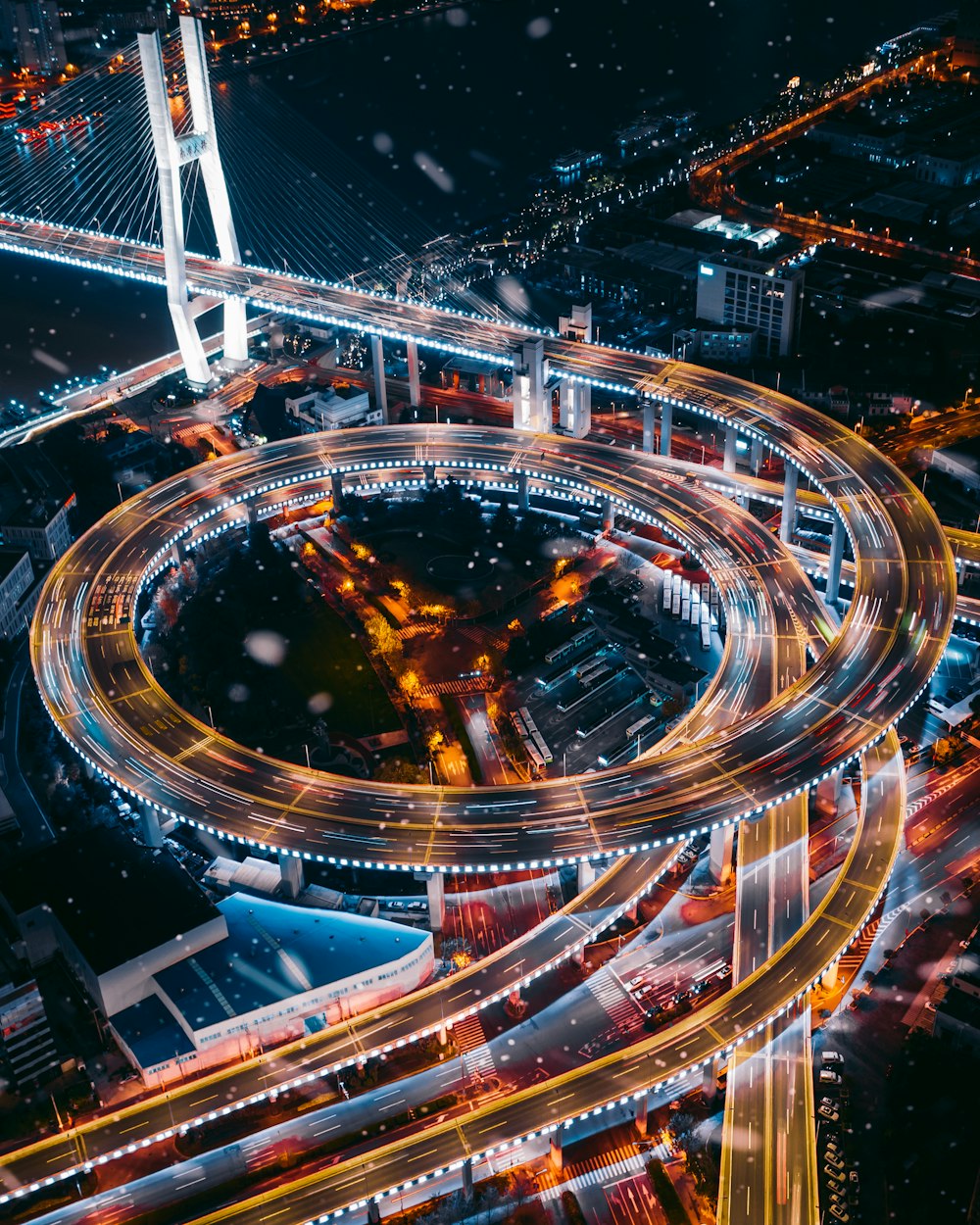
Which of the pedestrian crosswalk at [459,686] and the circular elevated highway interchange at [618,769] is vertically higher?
the circular elevated highway interchange at [618,769]

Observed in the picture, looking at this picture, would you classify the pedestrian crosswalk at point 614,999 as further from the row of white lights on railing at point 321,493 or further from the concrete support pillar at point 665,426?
the concrete support pillar at point 665,426

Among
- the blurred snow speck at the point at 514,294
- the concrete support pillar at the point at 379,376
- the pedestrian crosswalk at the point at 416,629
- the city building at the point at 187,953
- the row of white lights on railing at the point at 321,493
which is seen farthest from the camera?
the blurred snow speck at the point at 514,294

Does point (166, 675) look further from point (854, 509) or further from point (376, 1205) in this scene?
point (854, 509)

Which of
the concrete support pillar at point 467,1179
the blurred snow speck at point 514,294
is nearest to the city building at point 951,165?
the blurred snow speck at point 514,294

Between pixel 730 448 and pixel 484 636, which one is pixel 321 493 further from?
pixel 730 448

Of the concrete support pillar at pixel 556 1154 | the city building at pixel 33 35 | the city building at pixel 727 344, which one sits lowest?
the concrete support pillar at pixel 556 1154

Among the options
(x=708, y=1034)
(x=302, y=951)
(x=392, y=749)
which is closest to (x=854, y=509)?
(x=392, y=749)

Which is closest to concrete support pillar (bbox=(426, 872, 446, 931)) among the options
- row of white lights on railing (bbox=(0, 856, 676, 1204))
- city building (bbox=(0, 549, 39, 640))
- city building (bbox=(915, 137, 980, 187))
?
row of white lights on railing (bbox=(0, 856, 676, 1204))
